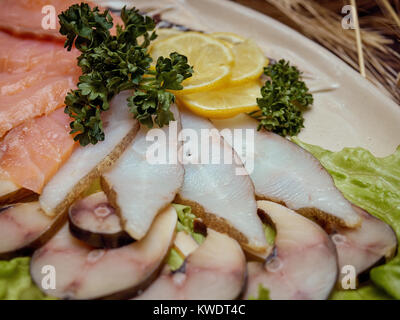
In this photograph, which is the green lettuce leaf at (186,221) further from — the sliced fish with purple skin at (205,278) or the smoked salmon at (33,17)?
the smoked salmon at (33,17)

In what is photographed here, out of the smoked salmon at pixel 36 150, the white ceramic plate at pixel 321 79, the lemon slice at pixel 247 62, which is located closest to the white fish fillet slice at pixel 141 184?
the smoked salmon at pixel 36 150

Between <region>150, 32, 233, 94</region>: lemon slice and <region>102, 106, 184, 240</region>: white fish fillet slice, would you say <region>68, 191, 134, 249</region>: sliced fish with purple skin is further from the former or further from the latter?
<region>150, 32, 233, 94</region>: lemon slice

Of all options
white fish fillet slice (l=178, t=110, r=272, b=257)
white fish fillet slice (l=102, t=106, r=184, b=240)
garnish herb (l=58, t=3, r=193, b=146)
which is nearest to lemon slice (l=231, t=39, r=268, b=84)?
garnish herb (l=58, t=3, r=193, b=146)

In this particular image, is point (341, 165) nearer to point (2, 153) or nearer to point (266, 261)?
point (266, 261)

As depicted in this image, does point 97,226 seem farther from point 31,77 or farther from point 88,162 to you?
point 31,77
